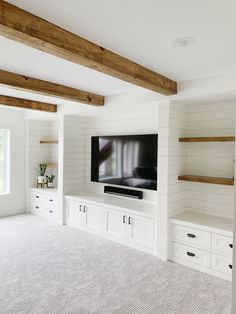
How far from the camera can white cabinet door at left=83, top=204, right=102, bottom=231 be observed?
433 centimetres

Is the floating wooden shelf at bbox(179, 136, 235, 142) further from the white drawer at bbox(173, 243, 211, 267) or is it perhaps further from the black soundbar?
the white drawer at bbox(173, 243, 211, 267)

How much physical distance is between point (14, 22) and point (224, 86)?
7.53 feet

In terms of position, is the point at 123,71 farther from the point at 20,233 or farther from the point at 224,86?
the point at 20,233

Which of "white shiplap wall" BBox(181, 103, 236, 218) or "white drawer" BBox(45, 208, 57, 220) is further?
"white drawer" BBox(45, 208, 57, 220)

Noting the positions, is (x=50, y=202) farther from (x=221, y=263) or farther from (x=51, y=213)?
(x=221, y=263)

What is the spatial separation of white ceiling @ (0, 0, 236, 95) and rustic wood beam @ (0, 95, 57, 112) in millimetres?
1510

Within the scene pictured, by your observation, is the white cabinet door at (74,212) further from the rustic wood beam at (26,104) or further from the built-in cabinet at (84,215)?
the rustic wood beam at (26,104)

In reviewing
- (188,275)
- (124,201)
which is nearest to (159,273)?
(188,275)

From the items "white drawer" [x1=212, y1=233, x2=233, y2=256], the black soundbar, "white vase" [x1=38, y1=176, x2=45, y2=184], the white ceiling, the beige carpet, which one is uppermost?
the white ceiling

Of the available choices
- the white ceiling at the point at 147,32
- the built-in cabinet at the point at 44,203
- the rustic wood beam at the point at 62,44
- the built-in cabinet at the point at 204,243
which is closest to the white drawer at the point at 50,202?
the built-in cabinet at the point at 44,203

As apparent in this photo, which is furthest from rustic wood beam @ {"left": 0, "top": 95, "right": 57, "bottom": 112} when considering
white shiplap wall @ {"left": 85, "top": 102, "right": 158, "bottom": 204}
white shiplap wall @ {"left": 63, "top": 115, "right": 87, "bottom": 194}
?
white shiplap wall @ {"left": 85, "top": 102, "right": 158, "bottom": 204}

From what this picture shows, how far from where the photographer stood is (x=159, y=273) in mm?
3064

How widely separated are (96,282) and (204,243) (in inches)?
55.8

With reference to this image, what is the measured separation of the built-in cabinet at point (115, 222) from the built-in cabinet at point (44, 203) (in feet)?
1.42
